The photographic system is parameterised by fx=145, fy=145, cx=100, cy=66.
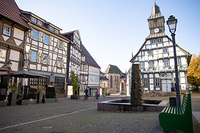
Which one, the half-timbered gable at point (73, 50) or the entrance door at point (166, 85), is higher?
the half-timbered gable at point (73, 50)

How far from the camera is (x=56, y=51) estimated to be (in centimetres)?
2298

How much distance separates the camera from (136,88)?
27.4 feet

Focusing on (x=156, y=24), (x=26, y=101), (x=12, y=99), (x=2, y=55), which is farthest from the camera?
(x=156, y=24)

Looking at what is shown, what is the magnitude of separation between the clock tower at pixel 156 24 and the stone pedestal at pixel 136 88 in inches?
1035

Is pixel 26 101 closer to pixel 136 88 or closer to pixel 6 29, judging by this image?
pixel 6 29

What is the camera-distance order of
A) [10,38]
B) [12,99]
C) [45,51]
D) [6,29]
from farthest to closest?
[45,51] → [10,38] → [6,29] → [12,99]

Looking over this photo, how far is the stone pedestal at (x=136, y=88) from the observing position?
26.4ft

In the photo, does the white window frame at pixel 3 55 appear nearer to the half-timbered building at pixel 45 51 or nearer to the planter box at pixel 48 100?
the half-timbered building at pixel 45 51

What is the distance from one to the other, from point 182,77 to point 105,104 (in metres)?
25.7

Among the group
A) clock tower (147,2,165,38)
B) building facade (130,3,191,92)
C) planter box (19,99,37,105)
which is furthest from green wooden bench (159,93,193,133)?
clock tower (147,2,165,38)

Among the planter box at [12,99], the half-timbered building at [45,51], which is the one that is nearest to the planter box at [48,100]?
the planter box at [12,99]

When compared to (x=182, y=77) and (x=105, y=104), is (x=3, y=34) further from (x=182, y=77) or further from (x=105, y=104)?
(x=182, y=77)

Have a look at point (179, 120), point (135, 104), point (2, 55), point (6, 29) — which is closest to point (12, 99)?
point (2, 55)

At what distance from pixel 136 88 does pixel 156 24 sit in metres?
29.3
